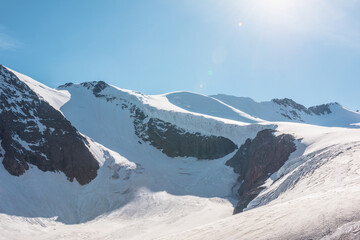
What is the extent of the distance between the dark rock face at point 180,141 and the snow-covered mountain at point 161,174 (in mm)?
222

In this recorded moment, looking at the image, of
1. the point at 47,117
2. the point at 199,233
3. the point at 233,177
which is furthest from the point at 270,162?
the point at 47,117

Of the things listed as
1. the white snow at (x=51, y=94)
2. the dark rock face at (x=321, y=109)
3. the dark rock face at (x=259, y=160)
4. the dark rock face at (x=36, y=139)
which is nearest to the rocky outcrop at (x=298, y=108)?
the dark rock face at (x=321, y=109)

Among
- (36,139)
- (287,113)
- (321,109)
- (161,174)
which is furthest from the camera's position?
(321,109)

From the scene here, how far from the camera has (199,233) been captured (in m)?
7.97

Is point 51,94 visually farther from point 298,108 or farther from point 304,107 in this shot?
point 304,107

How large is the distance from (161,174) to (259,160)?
17.1 meters

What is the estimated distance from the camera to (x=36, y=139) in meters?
38.6

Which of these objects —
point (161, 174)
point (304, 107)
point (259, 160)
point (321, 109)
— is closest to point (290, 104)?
point (304, 107)

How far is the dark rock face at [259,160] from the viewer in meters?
27.8

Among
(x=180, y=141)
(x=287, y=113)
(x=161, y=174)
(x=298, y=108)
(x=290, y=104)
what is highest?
(x=290, y=104)

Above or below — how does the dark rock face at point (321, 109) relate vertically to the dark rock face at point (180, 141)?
above

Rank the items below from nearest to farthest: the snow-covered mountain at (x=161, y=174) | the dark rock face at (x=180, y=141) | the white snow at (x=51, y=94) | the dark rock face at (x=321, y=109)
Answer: the snow-covered mountain at (x=161, y=174), the dark rock face at (x=180, y=141), the white snow at (x=51, y=94), the dark rock face at (x=321, y=109)

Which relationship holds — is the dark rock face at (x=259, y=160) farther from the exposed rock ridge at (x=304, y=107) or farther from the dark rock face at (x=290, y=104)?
the dark rock face at (x=290, y=104)

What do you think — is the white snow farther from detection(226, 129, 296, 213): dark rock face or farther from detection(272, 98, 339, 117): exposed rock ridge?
detection(272, 98, 339, 117): exposed rock ridge
